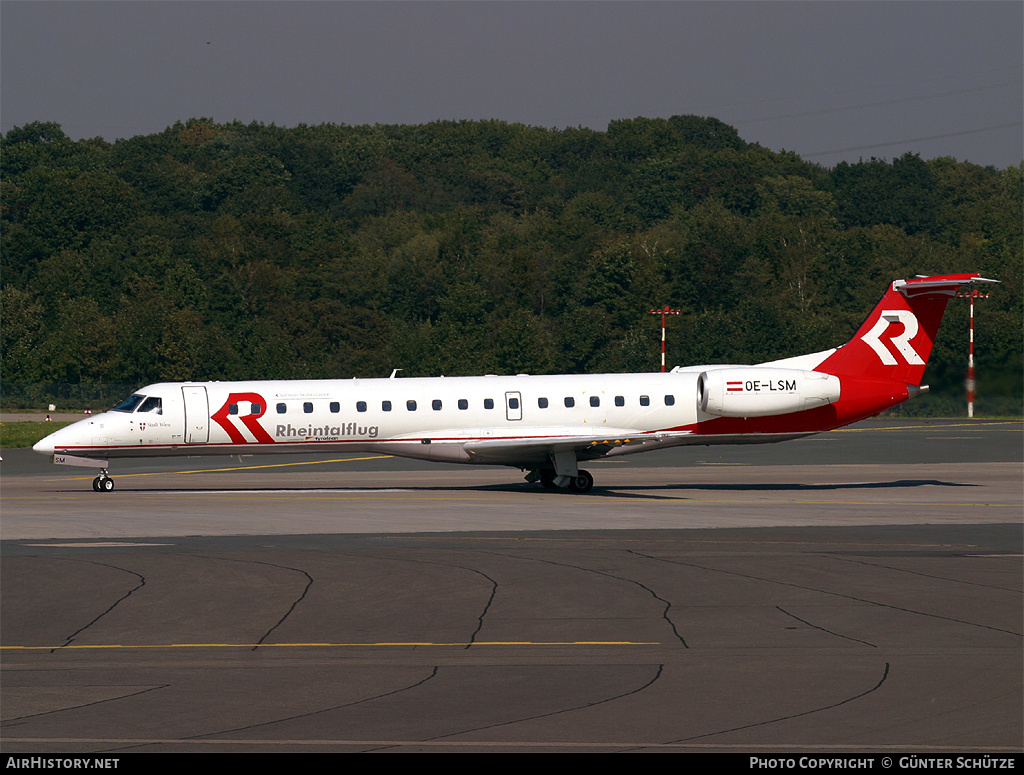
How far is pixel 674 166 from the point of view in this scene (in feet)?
467

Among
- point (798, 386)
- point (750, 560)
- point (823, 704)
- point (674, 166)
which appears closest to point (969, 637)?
point (823, 704)

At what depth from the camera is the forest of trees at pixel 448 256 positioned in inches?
3383

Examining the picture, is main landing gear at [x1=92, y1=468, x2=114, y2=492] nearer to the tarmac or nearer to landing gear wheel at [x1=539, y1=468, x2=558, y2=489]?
the tarmac

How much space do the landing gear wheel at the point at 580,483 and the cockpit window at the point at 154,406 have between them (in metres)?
10.6

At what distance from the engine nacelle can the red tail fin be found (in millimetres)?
1116

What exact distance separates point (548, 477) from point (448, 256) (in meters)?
79.4

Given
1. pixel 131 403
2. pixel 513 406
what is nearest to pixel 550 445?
pixel 513 406

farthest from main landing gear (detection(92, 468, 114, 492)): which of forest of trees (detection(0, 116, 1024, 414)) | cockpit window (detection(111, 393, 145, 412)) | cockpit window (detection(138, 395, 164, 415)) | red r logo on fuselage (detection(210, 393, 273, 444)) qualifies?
forest of trees (detection(0, 116, 1024, 414))

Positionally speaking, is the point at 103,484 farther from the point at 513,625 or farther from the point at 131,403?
the point at 513,625

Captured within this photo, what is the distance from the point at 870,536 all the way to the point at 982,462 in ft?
65.8

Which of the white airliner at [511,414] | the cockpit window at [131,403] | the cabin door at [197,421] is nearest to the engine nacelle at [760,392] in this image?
the white airliner at [511,414]

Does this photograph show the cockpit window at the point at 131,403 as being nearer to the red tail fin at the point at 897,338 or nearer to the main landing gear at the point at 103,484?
the main landing gear at the point at 103,484

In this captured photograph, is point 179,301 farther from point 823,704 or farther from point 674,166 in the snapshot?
point 823,704

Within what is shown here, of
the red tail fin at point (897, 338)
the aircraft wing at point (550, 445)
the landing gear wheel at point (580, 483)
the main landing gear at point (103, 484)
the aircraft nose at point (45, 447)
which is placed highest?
the red tail fin at point (897, 338)
